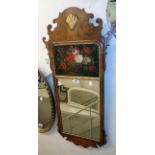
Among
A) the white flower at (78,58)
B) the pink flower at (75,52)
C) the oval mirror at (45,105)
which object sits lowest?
the oval mirror at (45,105)

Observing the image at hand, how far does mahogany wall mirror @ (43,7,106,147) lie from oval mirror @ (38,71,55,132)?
6 centimetres

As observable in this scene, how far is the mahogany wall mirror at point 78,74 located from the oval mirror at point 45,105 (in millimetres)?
61

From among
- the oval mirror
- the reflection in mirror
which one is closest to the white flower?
the reflection in mirror

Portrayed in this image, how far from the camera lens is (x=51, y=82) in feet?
4.37

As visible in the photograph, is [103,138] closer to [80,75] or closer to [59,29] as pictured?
[80,75]

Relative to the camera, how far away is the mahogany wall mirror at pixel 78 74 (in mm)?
1119

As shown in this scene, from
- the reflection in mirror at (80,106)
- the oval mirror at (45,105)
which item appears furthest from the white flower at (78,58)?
the oval mirror at (45,105)

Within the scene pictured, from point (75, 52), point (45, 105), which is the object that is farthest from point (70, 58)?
point (45, 105)

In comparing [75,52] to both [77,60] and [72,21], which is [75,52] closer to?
[77,60]

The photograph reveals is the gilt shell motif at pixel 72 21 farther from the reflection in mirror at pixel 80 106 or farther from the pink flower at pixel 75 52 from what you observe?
the reflection in mirror at pixel 80 106
